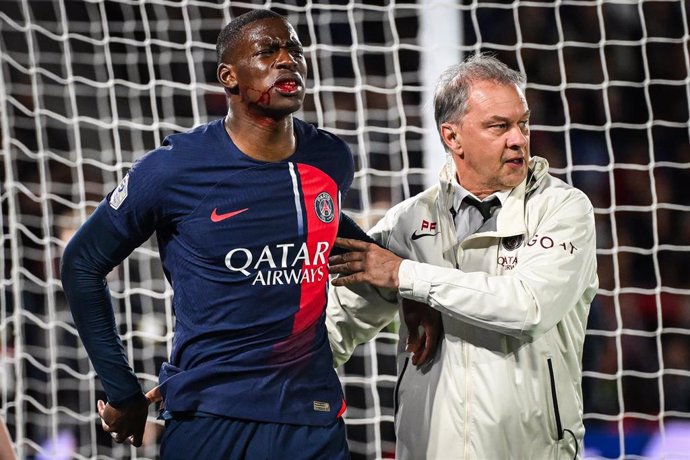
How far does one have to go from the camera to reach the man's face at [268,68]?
193 centimetres

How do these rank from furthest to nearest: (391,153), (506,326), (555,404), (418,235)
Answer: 1. (391,153)
2. (418,235)
3. (555,404)
4. (506,326)

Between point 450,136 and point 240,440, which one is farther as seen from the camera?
point 450,136

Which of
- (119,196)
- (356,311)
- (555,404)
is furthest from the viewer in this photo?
(356,311)

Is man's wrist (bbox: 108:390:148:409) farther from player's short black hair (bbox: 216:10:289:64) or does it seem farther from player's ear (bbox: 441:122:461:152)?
player's ear (bbox: 441:122:461:152)

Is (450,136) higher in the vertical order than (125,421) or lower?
higher

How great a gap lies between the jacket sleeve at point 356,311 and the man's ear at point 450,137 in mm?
272

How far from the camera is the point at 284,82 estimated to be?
1.94 meters

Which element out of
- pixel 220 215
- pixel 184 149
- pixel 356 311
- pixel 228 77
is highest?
pixel 228 77

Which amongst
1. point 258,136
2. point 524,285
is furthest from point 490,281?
point 258,136

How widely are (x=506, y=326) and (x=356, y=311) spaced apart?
19.6 inches

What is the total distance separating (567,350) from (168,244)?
3.29ft

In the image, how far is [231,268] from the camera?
74.5 inches

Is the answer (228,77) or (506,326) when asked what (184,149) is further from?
(506,326)

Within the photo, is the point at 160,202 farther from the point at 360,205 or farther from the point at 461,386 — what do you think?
the point at 360,205
